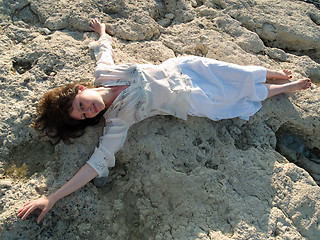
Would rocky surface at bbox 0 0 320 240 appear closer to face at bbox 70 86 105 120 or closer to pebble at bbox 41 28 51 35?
pebble at bbox 41 28 51 35

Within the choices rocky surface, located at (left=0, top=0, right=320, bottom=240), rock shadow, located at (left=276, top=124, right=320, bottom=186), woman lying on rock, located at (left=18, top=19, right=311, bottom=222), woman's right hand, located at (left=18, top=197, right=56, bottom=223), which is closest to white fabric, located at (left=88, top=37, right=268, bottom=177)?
woman lying on rock, located at (left=18, top=19, right=311, bottom=222)

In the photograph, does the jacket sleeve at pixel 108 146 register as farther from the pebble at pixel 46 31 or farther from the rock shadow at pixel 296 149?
the rock shadow at pixel 296 149

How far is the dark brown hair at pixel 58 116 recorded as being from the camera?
7.27ft

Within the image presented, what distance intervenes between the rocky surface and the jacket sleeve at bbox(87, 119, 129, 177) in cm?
13

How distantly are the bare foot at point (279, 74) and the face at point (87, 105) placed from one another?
62.6 inches

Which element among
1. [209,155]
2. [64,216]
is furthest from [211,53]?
[64,216]

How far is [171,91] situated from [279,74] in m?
1.13

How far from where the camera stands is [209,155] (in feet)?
7.82

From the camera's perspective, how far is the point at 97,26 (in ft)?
9.27

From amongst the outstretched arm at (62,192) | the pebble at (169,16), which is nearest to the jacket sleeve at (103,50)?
Result: the pebble at (169,16)

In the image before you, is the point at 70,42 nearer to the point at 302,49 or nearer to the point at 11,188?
the point at 11,188

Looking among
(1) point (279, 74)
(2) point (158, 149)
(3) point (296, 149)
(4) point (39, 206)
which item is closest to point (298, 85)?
(1) point (279, 74)

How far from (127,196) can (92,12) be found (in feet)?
6.03

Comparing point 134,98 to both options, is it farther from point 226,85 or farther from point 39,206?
point 39,206
